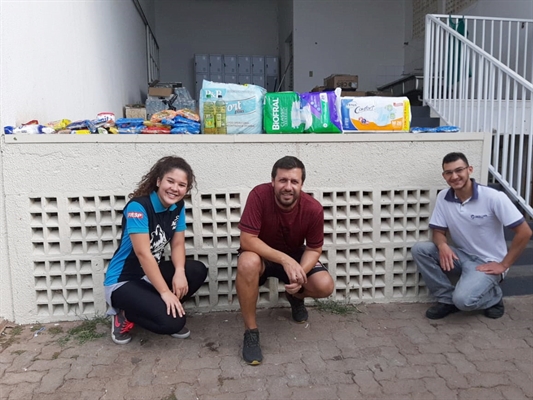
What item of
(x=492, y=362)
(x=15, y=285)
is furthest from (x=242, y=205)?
(x=492, y=362)

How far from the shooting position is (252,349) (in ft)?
8.11

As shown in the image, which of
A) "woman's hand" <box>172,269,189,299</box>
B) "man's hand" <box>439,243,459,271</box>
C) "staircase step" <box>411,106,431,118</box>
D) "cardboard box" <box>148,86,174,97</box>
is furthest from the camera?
"cardboard box" <box>148,86,174,97</box>

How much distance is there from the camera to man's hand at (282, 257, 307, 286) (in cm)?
248

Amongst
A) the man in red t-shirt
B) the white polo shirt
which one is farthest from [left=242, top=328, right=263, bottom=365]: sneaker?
the white polo shirt

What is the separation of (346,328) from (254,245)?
901 millimetres

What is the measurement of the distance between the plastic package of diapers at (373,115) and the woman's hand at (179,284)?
164 centimetres

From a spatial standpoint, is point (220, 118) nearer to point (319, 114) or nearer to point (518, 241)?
point (319, 114)

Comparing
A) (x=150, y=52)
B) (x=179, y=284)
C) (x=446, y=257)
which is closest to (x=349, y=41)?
(x=150, y=52)

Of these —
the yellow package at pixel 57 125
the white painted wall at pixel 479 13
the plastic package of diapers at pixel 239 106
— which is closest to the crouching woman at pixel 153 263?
the plastic package of diapers at pixel 239 106

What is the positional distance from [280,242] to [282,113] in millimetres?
993

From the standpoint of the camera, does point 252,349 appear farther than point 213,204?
No

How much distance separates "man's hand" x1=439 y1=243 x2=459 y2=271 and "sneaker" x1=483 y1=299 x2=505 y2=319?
420 millimetres

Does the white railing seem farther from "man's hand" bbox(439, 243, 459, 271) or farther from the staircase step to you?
"man's hand" bbox(439, 243, 459, 271)

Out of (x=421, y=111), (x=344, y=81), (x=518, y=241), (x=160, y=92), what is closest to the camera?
(x=518, y=241)
